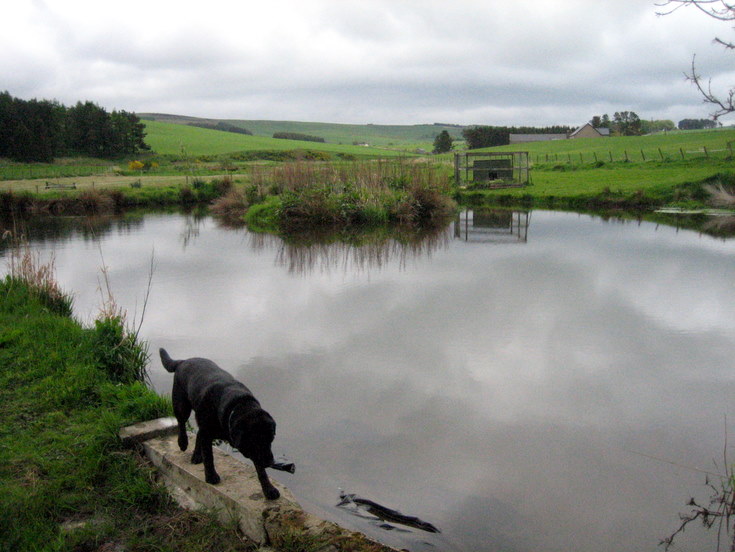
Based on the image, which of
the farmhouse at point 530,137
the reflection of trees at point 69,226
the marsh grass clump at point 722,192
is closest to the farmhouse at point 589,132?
the farmhouse at point 530,137

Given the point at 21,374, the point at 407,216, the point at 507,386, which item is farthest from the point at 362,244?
the point at 21,374

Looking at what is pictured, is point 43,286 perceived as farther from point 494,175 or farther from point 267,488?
point 494,175

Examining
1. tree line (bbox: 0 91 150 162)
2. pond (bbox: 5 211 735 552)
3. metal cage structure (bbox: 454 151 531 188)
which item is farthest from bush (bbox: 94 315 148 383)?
tree line (bbox: 0 91 150 162)

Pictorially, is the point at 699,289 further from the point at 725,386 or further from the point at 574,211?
the point at 574,211

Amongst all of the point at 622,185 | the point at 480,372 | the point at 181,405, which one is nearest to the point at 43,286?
the point at 181,405

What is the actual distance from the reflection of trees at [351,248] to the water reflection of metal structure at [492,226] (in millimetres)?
632

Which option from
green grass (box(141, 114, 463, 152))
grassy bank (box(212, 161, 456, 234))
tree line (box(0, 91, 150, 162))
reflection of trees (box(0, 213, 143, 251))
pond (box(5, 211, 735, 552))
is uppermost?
green grass (box(141, 114, 463, 152))

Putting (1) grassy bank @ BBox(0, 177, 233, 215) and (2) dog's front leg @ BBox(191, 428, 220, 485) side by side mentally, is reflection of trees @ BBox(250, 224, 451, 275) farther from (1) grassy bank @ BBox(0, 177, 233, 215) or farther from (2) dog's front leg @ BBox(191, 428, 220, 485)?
(1) grassy bank @ BBox(0, 177, 233, 215)

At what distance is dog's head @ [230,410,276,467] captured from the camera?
2922mm

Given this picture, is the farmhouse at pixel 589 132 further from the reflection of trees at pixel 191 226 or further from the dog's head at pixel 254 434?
the dog's head at pixel 254 434

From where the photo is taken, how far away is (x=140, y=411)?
14.2 ft

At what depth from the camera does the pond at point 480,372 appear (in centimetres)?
412

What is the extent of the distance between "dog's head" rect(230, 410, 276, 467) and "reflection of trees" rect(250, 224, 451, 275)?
891 centimetres

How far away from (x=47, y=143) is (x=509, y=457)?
57304 mm
